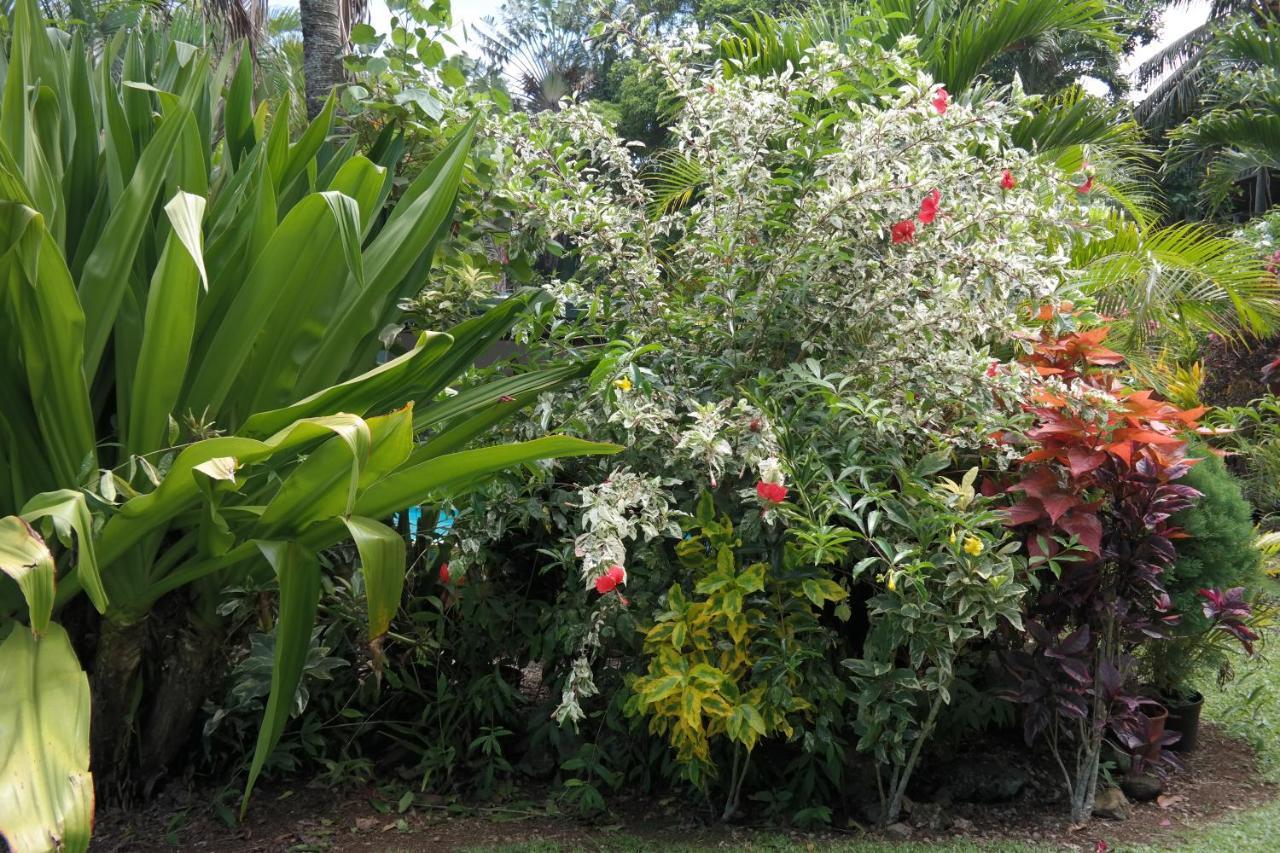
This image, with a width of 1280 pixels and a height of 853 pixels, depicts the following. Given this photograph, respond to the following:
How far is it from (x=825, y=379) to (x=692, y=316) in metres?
0.53

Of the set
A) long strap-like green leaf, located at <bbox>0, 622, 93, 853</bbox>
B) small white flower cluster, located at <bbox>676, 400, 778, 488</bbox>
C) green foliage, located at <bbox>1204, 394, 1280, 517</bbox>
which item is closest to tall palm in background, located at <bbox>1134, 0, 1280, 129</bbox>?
green foliage, located at <bbox>1204, 394, 1280, 517</bbox>

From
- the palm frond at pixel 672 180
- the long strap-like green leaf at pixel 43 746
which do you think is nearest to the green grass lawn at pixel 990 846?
the long strap-like green leaf at pixel 43 746

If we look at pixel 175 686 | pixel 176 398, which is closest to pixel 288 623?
pixel 176 398

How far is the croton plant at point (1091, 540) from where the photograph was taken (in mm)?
2922

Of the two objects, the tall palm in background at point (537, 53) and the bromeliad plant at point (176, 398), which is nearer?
the bromeliad plant at point (176, 398)

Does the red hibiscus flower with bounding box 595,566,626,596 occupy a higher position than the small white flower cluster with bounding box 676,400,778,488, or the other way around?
the small white flower cluster with bounding box 676,400,778,488

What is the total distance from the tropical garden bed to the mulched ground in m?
0.02

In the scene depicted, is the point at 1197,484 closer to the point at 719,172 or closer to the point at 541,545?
the point at 719,172

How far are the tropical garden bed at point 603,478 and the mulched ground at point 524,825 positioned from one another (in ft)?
0.06

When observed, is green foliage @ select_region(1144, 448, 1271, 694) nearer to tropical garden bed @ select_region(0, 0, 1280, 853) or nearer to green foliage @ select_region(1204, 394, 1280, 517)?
tropical garden bed @ select_region(0, 0, 1280, 853)

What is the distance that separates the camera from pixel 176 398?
2.50m

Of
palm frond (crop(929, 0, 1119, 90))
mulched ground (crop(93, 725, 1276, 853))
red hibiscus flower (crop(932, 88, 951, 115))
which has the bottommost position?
mulched ground (crop(93, 725, 1276, 853))

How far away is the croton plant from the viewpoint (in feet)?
9.59

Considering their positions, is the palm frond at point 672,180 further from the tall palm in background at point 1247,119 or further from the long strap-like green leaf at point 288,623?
the tall palm in background at point 1247,119
